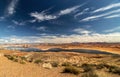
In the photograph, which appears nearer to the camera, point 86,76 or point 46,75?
point 86,76

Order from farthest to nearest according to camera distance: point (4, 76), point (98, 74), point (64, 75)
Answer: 1. point (64, 75)
2. point (4, 76)
3. point (98, 74)

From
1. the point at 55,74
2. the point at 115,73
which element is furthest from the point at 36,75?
the point at 115,73

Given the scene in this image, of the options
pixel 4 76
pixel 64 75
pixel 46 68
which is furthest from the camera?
pixel 46 68

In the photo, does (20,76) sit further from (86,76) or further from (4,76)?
(86,76)

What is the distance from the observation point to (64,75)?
13648mm

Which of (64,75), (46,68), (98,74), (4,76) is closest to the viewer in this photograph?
(98,74)

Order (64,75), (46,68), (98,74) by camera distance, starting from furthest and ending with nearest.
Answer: (46,68) → (64,75) → (98,74)

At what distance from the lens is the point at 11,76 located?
42.5 feet

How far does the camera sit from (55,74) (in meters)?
14.0

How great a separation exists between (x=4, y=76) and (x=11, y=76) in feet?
1.43

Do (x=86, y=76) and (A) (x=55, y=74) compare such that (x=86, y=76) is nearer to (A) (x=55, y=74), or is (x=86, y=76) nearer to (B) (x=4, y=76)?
(A) (x=55, y=74)

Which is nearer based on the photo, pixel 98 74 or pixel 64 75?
pixel 98 74

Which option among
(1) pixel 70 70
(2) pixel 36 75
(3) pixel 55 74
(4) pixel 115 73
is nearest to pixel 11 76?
(2) pixel 36 75

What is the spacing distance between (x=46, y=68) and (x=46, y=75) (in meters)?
2.77
